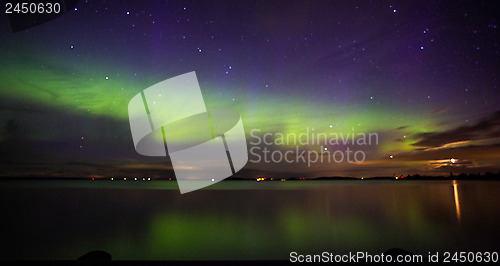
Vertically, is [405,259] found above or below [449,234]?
above

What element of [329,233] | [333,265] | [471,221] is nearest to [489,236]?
[471,221]

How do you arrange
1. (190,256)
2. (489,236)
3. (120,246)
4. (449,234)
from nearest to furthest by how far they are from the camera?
(190,256) → (120,246) → (489,236) → (449,234)

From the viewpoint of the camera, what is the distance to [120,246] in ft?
31.7

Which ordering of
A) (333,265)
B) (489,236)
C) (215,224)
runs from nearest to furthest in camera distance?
(333,265), (489,236), (215,224)

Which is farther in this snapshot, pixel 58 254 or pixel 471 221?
pixel 471 221

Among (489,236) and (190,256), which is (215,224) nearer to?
(190,256)

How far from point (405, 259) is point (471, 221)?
43.8ft

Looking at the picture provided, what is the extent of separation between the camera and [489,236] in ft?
35.1

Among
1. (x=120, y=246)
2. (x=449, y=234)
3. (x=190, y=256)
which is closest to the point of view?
(x=190, y=256)

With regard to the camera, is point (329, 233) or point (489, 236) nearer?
point (489, 236)

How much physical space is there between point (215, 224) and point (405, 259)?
10.3 m

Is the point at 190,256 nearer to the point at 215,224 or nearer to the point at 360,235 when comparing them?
the point at 215,224

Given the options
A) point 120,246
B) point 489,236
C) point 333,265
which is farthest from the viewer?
point 489,236

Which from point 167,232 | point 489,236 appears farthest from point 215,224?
point 489,236
